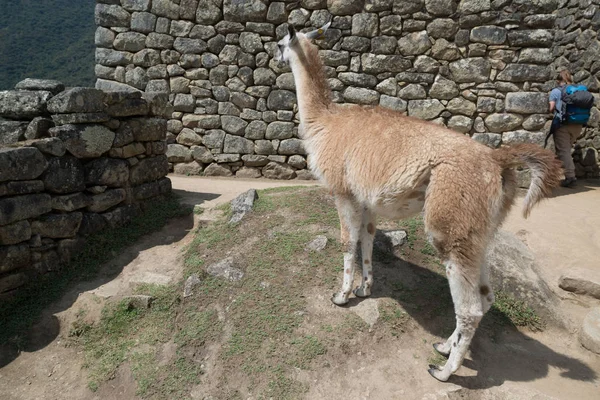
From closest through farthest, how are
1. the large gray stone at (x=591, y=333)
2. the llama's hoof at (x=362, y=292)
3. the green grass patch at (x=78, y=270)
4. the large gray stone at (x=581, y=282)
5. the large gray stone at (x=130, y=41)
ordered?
1. the large gray stone at (x=591, y=333)
2. the llama's hoof at (x=362, y=292)
3. the green grass patch at (x=78, y=270)
4. the large gray stone at (x=581, y=282)
5. the large gray stone at (x=130, y=41)

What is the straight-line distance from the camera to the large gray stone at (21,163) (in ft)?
12.3

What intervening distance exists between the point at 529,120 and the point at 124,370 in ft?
24.3

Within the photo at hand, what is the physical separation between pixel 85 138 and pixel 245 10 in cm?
449

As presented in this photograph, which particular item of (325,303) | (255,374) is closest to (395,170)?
(325,303)

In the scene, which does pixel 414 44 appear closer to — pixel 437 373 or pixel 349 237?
pixel 349 237

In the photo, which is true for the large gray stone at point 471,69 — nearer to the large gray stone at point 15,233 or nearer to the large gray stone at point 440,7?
the large gray stone at point 440,7

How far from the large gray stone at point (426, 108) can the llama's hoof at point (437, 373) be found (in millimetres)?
5393

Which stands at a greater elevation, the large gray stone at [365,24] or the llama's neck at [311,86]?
the large gray stone at [365,24]

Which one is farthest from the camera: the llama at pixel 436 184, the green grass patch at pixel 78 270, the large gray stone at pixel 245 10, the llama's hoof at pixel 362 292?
the large gray stone at pixel 245 10

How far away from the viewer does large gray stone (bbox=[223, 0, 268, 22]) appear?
754 centimetres

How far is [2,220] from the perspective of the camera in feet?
12.2

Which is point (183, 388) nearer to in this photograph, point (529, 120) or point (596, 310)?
point (596, 310)

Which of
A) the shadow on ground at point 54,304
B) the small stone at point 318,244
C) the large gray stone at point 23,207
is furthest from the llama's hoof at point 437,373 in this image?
the large gray stone at point 23,207

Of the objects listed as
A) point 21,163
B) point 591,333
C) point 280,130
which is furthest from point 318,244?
point 280,130
